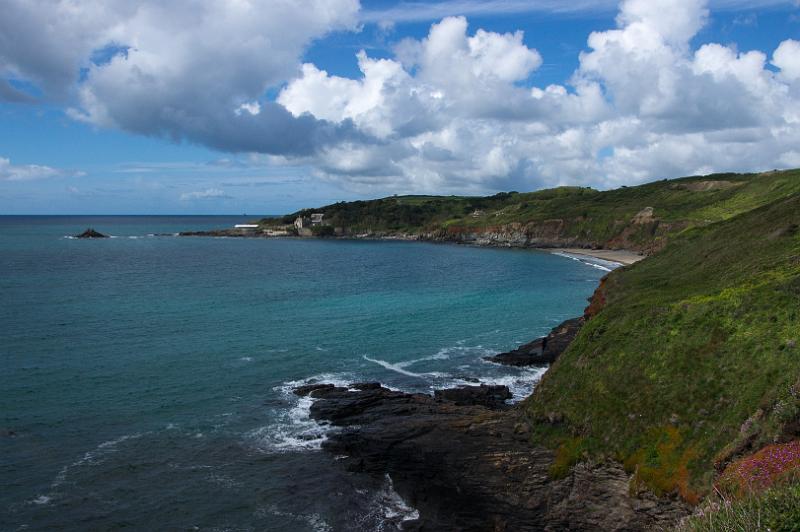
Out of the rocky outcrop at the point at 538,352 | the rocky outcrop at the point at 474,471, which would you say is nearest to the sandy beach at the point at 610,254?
the rocky outcrop at the point at 538,352

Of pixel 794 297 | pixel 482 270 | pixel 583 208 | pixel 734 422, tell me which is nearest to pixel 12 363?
pixel 734 422

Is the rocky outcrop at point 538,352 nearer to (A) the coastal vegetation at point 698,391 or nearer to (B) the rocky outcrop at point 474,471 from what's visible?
(A) the coastal vegetation at point 698,391

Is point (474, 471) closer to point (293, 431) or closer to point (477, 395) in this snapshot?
point (477, 395)

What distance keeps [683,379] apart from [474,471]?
10.9 m

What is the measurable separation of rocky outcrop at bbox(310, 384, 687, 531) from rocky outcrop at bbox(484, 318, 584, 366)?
14791 mm

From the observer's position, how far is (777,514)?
13766 millimetres

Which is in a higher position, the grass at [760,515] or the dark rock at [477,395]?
the grass at [760,515]

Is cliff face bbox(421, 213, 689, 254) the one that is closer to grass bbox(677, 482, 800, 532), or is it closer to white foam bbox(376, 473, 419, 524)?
white foam bbox(376, 473, 419, 524)

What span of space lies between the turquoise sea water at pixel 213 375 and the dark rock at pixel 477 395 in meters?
2.01

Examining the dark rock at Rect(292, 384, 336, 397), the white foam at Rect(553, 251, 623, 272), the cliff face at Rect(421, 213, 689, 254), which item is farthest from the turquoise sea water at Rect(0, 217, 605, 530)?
the cliff face at Rect(421, 213, 689, 254)

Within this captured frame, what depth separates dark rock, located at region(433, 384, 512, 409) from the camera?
39.6 metres

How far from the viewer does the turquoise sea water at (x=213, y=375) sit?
1094 inches

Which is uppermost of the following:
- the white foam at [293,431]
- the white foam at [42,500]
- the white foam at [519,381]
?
the white foam at [519,381]

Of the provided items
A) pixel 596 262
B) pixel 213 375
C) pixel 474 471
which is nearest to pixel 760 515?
pixel 474 471
